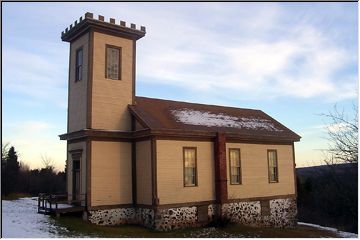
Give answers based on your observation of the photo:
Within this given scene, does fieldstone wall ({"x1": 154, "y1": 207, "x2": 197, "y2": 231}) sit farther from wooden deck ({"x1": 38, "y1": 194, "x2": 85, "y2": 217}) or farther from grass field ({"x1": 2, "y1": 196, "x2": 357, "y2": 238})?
wooden deck ({"x1": 38, "y1": 194, "x2": 85, "y2": 217})

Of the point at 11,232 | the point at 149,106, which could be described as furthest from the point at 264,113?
the point at 11,232

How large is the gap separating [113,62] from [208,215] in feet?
32.5

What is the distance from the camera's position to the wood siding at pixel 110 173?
20641 millimetres

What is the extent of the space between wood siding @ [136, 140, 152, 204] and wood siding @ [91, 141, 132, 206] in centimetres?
54

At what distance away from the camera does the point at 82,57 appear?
73.7 ft

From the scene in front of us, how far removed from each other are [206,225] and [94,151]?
23.8ft

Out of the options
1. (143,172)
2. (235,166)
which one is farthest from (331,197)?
(143,172)

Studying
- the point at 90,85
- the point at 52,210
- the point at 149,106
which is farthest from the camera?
the point at 149,106

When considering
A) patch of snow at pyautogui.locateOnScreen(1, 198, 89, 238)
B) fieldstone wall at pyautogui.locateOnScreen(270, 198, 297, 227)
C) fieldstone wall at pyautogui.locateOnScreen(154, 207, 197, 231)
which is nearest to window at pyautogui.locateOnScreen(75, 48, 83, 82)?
patch of snow at pyautogui.locateOnScreen(1, 198, 89, 238)

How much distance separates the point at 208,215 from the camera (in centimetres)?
2262

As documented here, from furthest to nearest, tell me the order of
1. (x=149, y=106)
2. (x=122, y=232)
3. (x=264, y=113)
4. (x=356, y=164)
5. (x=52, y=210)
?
1. (x=264, y=113)
2. (x=149, y=106)
3. (x=52, y=210)
4. (x=122, y=232)
5. (x=356, y=164)

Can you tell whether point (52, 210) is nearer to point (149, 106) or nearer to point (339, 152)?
point (149, 106)

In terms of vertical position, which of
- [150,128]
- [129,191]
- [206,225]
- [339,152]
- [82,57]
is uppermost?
[82,57]

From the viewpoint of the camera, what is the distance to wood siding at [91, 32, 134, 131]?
21578mm
